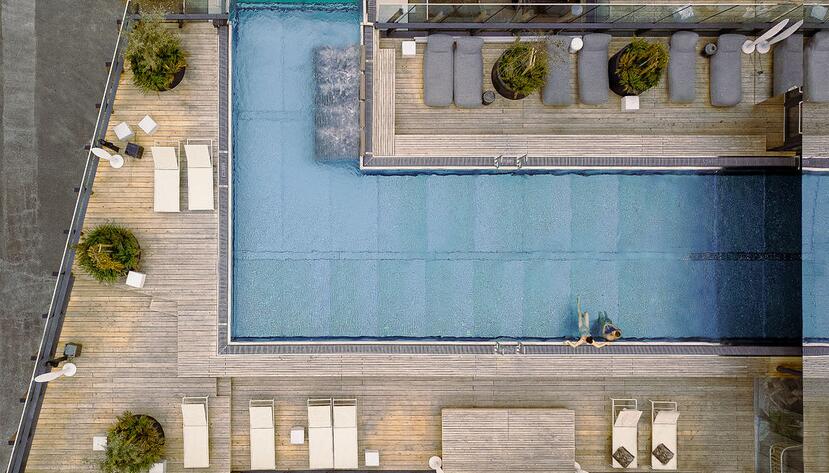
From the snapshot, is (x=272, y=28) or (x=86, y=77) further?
(x=86, y=77)

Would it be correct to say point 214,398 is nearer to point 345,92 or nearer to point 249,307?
point 249,307

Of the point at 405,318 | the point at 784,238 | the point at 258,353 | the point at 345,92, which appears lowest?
the point at 258,353

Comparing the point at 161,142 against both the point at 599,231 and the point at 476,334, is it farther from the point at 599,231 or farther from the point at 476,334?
the point at 599,231

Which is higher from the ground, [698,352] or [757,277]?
[757,277]

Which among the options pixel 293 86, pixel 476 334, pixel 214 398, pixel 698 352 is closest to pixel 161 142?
pixel 293 86

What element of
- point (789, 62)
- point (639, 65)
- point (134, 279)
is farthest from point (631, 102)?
point (134, 279)
